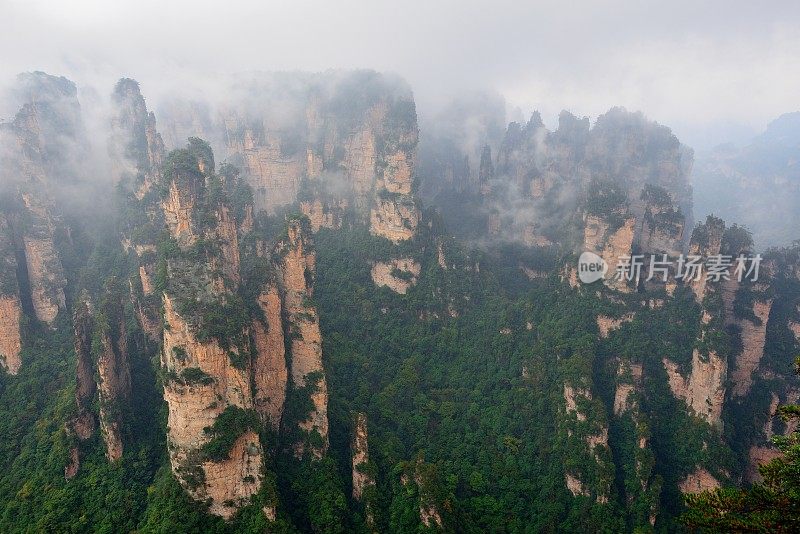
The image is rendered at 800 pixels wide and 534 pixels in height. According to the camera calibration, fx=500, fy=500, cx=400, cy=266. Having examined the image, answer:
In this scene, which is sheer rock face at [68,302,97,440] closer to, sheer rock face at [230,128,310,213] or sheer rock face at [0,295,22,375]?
sheer rock face at [0,295,22,375]

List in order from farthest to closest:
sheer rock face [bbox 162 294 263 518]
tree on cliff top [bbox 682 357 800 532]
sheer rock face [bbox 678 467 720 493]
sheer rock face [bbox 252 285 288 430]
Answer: sheer rock face [bbox 678 467 720 493] < sheer rock face [bbox 252 285 288 430] < sheer rock face [bbox 162 294 263 518] < tree on cliff top [bbox 682 357 800 532]

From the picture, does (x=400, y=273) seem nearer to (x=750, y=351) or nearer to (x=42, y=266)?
(x=750, y=351)

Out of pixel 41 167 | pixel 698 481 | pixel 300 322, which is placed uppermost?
pixel 41 167

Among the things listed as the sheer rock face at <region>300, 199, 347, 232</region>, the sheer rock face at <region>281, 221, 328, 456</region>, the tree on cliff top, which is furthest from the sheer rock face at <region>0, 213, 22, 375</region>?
the tree on cliff top

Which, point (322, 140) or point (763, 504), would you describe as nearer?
point (763, 504)

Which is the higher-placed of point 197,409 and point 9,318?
point 9,318

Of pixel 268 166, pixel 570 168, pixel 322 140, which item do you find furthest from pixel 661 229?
pixel 268 166

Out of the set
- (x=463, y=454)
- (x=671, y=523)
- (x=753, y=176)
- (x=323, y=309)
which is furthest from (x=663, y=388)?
(x=753, y=176)
